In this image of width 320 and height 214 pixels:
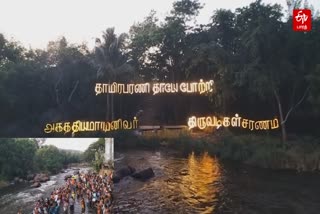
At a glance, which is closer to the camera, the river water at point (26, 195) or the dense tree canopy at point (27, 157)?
the river water at point (26, 195)

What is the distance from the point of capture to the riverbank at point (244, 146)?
32.7 metres

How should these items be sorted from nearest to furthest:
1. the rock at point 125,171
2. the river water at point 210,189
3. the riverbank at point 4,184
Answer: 1. the river water at point 210,189
2. the riverbank at point 4,184
3. the rock at point 125,171

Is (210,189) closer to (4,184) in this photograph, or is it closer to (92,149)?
(92,149)

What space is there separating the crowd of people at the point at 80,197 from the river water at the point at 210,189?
4.50 ft

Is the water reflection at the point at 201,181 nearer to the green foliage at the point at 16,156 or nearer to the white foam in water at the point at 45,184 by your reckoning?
the white foam in water at the point at 45,184

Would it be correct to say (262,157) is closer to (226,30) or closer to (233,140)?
(233,140)

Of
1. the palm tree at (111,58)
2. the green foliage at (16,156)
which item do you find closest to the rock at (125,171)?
the green foliage at (16,156)

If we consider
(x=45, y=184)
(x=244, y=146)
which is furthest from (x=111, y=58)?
(x=45, y=184)

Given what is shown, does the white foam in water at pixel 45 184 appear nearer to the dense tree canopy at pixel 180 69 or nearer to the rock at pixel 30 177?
the rock at pixel 30 177

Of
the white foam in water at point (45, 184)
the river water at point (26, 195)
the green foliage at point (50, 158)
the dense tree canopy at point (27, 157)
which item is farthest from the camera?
the white foam in water at point (45, 184)

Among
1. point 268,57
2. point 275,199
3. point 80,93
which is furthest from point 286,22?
point 80,93

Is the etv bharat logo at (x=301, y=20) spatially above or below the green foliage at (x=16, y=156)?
above

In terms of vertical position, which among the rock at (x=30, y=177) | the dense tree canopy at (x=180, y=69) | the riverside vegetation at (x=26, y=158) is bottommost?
the rock at (x=30, y=177)

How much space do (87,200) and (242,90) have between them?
77.4 feet
